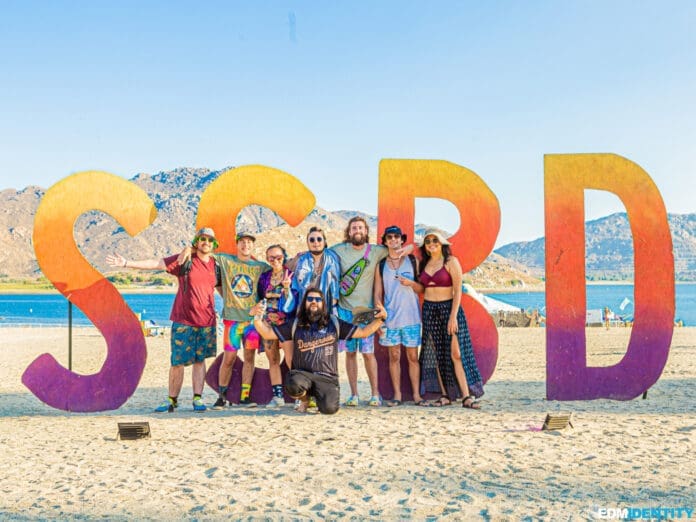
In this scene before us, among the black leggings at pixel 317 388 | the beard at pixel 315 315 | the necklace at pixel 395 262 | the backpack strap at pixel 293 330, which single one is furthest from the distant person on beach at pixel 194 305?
the necklace at pixel 395 262

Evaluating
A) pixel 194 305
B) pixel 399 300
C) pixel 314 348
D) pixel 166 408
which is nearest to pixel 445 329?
pixel 399 300

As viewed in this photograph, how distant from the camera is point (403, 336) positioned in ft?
23.8

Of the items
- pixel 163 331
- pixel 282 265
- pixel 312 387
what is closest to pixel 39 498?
pixel 312 387

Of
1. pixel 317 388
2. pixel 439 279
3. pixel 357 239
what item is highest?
pixel 357 239

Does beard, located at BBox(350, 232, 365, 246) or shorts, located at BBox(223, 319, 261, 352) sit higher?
beard, located at BBox(350, 232, 365, 246)

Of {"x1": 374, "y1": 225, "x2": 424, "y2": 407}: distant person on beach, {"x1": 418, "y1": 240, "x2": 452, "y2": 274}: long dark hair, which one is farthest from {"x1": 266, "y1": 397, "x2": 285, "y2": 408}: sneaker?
{"x1": 418, "y1": 240, "x2": 452, "y2": 274}: long dark hair

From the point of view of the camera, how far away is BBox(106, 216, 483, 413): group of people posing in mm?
6910

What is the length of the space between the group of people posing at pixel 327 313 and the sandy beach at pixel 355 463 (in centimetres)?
39

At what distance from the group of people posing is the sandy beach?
0.39 meters

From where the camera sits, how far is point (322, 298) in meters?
6.79

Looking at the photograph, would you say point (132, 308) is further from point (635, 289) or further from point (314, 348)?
point (635, 289)

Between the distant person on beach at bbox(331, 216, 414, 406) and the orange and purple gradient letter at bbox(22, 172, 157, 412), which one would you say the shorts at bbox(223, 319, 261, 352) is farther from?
the orange and purple gradient letter at bbox(22, 172, 157, 412)

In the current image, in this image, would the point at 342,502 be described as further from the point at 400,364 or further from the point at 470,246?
the point at 470,246

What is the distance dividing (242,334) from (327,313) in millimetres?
1036
